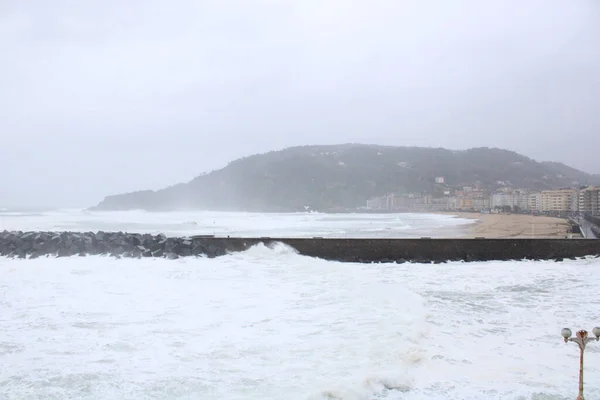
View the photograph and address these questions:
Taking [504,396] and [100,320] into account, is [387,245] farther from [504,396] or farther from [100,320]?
[504,396]

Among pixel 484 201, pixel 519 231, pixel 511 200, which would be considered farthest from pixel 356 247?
pixel 484 201

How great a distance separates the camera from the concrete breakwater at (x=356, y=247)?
13.6m

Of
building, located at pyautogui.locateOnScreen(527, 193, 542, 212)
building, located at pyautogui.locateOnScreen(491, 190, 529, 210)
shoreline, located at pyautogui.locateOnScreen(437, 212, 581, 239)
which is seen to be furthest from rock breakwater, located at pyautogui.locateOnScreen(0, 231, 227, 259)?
building, located at pyautogui.locateOnScreen(491, 190, 529, 210)

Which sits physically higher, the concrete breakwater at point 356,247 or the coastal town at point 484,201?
the coastal town at point 484,201

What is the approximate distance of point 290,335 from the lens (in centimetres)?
595

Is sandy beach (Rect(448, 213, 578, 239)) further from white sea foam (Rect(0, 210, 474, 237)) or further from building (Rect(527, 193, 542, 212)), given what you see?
building (Rect(527, 193, 542, 212))

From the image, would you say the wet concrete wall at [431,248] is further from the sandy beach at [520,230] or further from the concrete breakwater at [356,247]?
the sandy beach at [520,230]

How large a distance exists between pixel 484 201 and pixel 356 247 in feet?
252

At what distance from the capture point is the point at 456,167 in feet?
389

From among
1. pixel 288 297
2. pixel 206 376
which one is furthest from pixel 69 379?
pixel 288 297

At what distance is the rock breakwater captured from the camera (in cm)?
1328

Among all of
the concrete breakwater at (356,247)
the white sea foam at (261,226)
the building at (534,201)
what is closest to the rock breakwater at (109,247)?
the concrete breakwater at (356,247)

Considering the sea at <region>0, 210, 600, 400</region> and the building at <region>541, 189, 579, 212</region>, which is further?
the building at <region>541, 189, 579, 212</region>

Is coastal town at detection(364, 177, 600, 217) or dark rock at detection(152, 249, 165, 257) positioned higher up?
coastal town at detection(364, 177, 600, 217)
